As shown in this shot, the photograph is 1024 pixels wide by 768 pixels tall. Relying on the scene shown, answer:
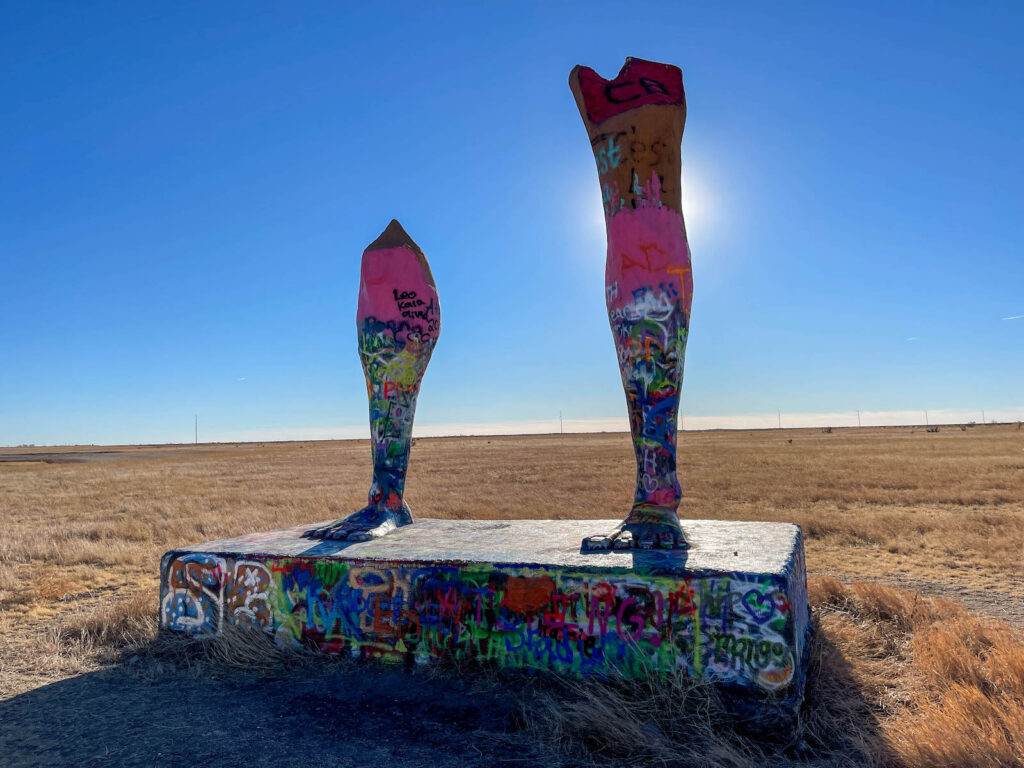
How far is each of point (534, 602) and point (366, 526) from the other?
6.08 feet

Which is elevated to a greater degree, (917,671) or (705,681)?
(705,681)

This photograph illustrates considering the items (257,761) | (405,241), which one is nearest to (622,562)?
(257,761)

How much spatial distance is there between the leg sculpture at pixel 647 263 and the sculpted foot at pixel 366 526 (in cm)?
171

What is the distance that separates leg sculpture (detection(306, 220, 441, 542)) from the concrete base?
2.67ft

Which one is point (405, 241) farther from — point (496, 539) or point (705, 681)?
point (705, 681)

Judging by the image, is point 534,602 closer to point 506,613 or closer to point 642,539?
point 506,613

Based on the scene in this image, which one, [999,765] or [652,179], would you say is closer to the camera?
[999,765]

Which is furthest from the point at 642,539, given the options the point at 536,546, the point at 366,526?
the point at 366,526

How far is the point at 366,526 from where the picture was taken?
15.9 ft

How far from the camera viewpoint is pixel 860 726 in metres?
3.11

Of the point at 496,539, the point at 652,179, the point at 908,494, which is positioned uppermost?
the point at 652,179

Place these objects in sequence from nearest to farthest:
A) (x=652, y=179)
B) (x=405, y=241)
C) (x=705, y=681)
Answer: (x=705, y=681) → (x=652, y=179) → (x=405, y=241)

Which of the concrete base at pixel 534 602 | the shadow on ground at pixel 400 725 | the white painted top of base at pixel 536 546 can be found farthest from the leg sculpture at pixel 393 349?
the shadow on ground at pixel 400 725

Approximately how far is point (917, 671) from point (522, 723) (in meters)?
2.43
